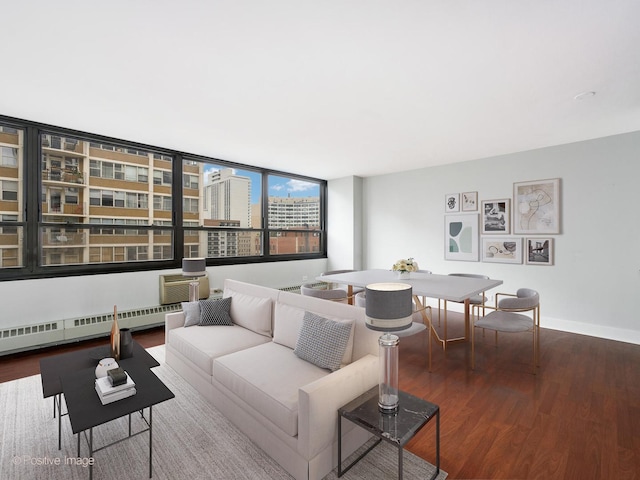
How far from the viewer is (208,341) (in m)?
2.69

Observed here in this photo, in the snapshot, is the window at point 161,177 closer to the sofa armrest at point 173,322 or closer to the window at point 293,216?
the window at point 293,216

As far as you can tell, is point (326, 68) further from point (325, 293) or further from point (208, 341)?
point (208, 341)

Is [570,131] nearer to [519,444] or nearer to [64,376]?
[519,444]

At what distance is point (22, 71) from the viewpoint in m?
2.51

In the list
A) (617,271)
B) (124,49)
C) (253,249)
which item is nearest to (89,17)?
(124,49)

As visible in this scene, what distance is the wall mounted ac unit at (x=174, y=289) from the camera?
4.46 meters

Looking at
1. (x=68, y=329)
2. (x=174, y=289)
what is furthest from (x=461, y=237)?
(x=68, y=329)

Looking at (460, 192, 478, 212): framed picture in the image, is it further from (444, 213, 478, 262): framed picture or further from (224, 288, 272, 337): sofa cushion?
(224, 288, 272, 337): sofa cushion

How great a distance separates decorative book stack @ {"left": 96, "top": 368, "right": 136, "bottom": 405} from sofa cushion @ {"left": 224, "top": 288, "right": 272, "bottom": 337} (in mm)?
1178

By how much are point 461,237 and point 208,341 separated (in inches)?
176

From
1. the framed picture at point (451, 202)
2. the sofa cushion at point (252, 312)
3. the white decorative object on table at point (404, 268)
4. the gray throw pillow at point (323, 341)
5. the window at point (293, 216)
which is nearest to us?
the gray throw pillow at point (323, 341)

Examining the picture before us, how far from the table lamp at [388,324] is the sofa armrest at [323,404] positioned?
20cm

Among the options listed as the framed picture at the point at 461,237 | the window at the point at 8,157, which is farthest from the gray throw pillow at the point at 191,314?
the framed picture at the point at 461,237

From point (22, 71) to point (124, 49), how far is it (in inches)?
42.3
